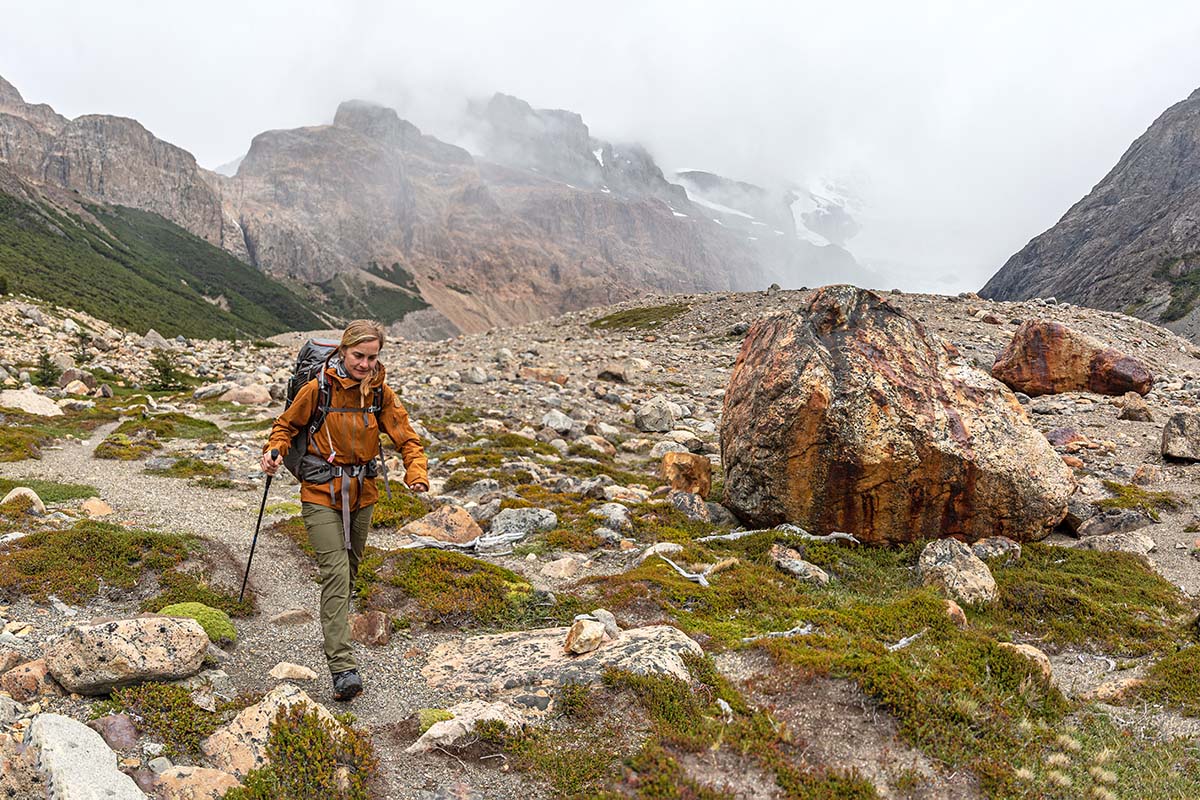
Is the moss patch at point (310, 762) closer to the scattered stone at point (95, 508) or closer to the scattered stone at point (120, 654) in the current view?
the scattered stone at point (120, 654)

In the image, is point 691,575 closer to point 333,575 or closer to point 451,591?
point 451,591

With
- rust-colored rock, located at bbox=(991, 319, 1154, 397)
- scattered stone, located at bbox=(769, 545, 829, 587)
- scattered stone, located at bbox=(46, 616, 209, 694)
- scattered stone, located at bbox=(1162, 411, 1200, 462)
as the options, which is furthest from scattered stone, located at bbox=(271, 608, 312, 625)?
rust-colored rock, located at bbox=(991, 319, 1154, 397)

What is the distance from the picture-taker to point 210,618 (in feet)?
25.4

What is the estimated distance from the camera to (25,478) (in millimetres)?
15023

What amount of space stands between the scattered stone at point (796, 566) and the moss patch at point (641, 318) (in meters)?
51.9

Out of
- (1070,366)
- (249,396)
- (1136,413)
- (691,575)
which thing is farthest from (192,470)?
(1070,366)

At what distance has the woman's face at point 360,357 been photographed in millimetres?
6961

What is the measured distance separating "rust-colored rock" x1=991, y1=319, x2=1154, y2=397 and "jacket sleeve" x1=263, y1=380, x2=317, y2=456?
32145mm

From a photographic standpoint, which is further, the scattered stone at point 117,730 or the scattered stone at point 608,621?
the scattered stone at point 608,621

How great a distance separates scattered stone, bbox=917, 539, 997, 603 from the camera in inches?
398

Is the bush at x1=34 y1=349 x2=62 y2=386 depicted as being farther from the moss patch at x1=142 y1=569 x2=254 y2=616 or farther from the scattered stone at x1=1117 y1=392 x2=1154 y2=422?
the scattered stone at x1=1117 y1=392 x2=1154 y2=422

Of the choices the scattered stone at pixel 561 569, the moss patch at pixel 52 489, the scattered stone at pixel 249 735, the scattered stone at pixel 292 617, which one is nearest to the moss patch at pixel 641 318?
the moss patch at pixel 52 489

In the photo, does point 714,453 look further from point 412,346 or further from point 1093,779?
point 412,346

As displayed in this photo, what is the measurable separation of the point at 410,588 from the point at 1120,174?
262 m
